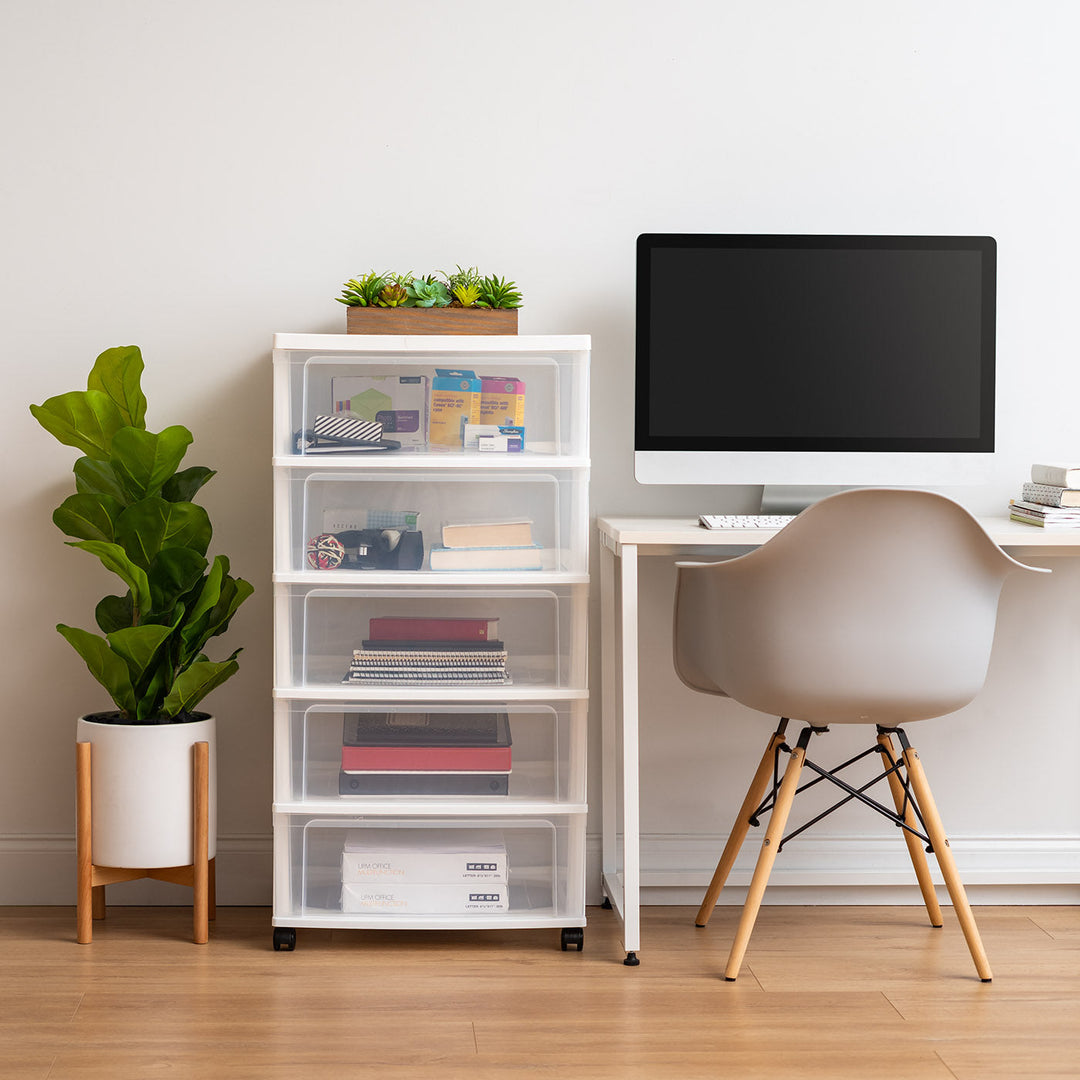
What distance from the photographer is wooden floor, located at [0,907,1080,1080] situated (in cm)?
174

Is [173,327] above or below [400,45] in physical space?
below

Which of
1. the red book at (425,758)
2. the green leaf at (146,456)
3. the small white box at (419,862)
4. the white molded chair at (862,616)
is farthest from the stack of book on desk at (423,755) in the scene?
the green leaf at (146,456)

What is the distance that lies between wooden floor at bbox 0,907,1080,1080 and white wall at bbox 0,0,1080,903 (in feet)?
0.83

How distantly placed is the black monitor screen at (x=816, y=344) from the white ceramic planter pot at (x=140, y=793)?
1.10m

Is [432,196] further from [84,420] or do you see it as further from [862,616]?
[862,616]

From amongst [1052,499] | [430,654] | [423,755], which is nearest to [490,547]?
[430,654]

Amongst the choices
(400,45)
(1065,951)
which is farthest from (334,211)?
(1065,951)

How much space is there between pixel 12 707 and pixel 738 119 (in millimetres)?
1993

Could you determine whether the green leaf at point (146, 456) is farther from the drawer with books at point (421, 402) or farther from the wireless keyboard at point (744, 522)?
the wireless keyboard at point (744, 522)

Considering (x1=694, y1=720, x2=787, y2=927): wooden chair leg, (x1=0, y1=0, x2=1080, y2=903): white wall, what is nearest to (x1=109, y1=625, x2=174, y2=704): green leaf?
(x1=0, y1=0, x2=1080, y2=903): white wall

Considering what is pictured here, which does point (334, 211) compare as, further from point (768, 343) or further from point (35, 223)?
point (768, 343)

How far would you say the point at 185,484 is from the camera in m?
2.31

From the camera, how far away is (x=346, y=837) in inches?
88.0

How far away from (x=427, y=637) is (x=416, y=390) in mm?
467
